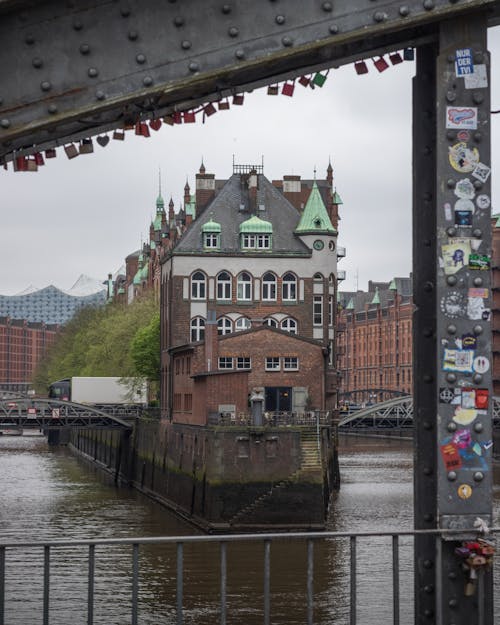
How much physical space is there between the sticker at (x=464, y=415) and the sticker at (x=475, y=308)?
1.67 feet

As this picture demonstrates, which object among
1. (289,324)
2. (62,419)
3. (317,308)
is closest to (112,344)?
(62,419)

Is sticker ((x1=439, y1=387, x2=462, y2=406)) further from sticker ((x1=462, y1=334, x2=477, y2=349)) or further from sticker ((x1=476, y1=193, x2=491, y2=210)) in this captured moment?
sticker ((x1=476, y1=193, x2=491, y2=210))

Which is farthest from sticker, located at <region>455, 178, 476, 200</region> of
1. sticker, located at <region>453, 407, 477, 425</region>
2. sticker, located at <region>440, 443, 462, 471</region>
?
sticker, located at <region>440, 443, 462, 471</region>

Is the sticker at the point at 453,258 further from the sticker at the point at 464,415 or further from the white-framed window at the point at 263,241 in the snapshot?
the white-framed window at the point at 263,241

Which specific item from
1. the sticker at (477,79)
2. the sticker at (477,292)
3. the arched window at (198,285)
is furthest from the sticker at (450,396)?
the arched window at (198,285)

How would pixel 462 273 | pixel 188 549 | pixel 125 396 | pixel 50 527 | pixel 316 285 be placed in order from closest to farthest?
pixel 462 273, pixel 188 549, pixel 50 527, pixel 316 285, pixel 125 396

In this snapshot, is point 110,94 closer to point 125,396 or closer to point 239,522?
point 239,522

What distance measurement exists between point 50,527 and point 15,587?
12627 mm

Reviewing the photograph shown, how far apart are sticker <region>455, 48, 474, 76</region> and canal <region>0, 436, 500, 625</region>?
57.5 feet

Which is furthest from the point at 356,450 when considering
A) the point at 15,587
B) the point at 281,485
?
the point at 15,587

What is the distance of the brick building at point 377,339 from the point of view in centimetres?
13850

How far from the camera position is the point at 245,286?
6231cm

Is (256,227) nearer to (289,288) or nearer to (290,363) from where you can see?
(289,288)

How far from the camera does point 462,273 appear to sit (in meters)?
6.77
